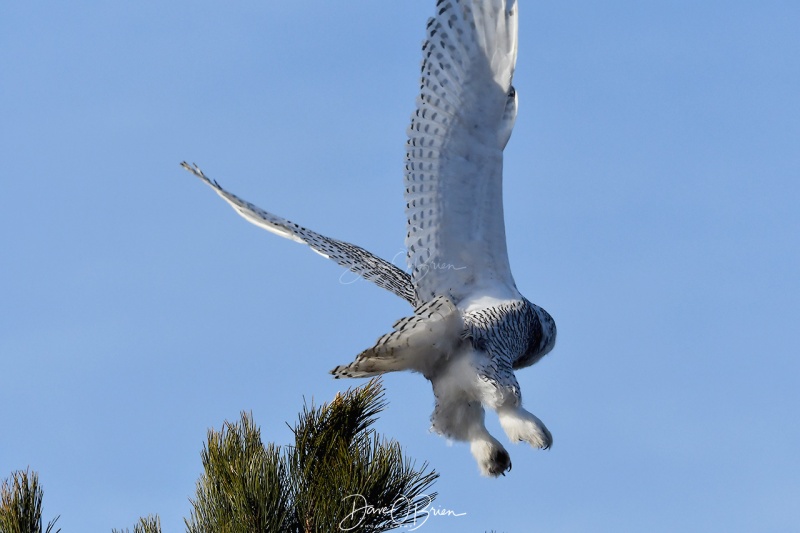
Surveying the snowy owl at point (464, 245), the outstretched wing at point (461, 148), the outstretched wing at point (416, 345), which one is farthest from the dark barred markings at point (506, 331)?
the outstretched wing at point (461, 148)

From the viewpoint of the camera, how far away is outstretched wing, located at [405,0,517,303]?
24.7 ft

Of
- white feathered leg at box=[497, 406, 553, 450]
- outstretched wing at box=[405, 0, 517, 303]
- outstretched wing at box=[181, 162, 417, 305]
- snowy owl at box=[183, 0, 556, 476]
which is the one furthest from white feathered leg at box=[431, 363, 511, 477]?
outstretched wing at box=[181, 162, 417, 305]

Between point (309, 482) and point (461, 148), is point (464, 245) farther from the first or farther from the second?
point (309, 482)

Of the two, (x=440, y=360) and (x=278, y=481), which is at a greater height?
(x=440, y=360)

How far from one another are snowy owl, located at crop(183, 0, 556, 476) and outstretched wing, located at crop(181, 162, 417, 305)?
82 cm

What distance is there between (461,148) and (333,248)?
69.7 inches

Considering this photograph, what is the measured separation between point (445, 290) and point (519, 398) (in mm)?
831

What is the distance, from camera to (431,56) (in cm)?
759

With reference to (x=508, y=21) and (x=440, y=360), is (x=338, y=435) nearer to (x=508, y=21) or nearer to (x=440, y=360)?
(x=440, y=360)

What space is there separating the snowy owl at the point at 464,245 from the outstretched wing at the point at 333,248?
82cm

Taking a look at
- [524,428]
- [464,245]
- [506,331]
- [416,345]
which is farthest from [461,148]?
[524,428]

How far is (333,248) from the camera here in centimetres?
901

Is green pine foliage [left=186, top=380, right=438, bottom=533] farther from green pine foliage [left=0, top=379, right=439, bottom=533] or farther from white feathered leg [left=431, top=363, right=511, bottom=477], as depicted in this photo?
white feathered leg [left=431, top=363, right=511, bottom=477]

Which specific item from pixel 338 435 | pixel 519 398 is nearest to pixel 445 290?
Result: pixel 519 398
